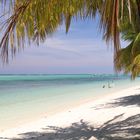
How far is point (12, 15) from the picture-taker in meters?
4.01

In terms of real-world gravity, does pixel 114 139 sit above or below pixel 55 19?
below

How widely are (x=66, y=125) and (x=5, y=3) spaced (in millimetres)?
7033

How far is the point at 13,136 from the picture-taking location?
858 centimetres

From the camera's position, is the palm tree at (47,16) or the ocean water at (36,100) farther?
the ocean water at (36,100)

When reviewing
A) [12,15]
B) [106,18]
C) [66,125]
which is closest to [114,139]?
[66,125]

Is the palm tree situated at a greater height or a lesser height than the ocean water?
greater

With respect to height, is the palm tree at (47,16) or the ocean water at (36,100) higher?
the palm tree at (47,16)

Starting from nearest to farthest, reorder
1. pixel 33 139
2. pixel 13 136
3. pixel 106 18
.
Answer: pixel 106 18, pixel 33 139, pixel 13 136

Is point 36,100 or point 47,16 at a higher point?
point 47,16

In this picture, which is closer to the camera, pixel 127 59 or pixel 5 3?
pixel 5 3

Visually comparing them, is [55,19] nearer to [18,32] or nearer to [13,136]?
[18,32]

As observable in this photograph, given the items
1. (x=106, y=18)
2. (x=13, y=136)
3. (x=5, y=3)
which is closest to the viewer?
(x=106, y=18)

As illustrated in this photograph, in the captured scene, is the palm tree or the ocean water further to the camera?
the ocean water

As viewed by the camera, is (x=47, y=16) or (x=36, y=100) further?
(x=36, y=100)
